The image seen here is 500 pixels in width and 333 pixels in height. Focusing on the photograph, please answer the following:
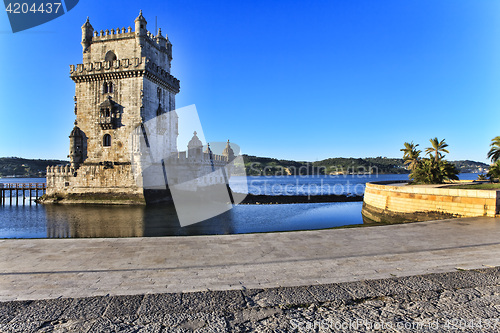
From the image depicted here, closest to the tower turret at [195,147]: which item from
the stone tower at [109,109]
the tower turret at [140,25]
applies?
the stone tower at [109,109]

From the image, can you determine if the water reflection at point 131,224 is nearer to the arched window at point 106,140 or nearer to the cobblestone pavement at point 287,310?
the arched window at point 106,140

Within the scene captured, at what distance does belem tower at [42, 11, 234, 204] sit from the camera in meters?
34.6

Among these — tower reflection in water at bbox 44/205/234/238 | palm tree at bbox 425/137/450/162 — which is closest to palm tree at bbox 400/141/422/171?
palm tree at bbox 425/137/450/162

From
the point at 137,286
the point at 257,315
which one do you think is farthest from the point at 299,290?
the point at 137,286

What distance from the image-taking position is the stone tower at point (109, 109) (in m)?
34.8

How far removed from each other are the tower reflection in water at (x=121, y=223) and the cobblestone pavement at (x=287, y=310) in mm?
12178

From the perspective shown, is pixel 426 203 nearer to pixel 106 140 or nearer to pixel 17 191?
pixel 106 140

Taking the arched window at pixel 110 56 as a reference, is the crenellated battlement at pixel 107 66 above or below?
below

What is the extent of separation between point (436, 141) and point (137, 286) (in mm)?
42801

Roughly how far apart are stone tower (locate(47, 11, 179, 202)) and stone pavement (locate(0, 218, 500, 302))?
2747cm

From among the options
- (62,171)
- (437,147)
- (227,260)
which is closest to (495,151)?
(437,147)

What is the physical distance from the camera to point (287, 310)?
4.38m

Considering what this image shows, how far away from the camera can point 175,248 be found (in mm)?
7957

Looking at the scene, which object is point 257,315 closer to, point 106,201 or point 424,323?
point 424,323
